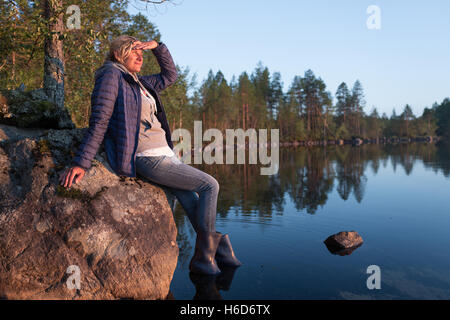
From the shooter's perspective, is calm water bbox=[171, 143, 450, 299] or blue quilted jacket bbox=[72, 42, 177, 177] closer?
blue quilted jacket bbox=[72, 42, 177, 177]

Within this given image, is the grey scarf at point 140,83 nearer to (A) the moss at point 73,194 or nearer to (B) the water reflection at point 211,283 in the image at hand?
(A) the moss at point 73,194

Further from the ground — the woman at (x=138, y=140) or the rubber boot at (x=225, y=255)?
the woman at (x=138, y=140)

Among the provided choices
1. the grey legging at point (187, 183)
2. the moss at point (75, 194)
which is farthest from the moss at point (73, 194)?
the grey legging at point (187, 183)

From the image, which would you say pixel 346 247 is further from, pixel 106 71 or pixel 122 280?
pixel 106 71

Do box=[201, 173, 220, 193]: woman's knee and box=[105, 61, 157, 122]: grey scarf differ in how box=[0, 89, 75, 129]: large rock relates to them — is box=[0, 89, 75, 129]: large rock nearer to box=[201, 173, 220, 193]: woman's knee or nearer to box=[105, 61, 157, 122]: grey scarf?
box=[105, 61, 157, 122]: grey scarf

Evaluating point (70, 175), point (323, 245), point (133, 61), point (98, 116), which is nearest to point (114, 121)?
point (98, 116)

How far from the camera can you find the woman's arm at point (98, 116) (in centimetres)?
394

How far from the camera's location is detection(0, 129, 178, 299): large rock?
3.70 m

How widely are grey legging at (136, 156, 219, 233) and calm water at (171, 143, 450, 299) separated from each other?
39.1 inches

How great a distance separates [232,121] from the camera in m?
73.5

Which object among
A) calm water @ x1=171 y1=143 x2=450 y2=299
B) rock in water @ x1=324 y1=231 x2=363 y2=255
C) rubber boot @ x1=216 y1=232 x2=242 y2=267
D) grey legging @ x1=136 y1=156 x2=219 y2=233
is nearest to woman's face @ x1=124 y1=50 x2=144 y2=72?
grey legging @ x1=136 y1=156 x2=219 y2=233

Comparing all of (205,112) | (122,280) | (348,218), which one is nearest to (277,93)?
(205,112)

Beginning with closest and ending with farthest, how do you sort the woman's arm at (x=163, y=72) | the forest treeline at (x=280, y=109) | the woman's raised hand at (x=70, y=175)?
1. the woman's raised hand at (x=70, y=175)
2. the woman's arm at (x=163, y=72)
3. the forest treeline at (x=280, y=109)

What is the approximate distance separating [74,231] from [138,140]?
52.8 inches
